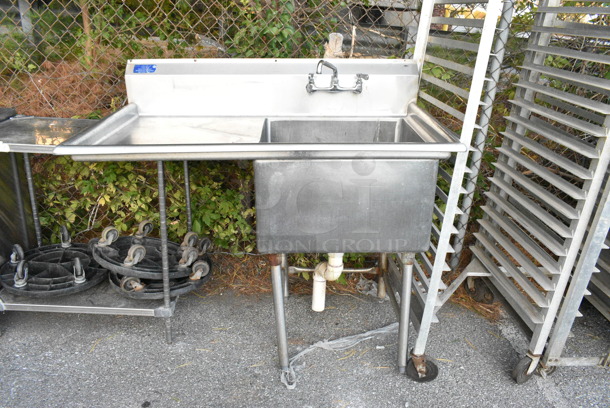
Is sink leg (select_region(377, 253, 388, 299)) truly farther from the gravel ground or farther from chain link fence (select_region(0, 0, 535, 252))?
chain link fence (select_region(0, 0, 535, 252))

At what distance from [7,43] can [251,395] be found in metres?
2.91

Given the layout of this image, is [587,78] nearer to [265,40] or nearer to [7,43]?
[265,40]

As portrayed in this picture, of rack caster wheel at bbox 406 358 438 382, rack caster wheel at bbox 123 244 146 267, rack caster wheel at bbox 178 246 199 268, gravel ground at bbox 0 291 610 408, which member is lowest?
gravel ground at bbox 0 291 610 408

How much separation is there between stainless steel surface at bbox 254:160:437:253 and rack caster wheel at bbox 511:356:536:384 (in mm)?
839

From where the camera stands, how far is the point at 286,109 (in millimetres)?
2422

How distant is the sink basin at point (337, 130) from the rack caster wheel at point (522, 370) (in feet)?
3.90

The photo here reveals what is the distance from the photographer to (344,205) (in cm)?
183

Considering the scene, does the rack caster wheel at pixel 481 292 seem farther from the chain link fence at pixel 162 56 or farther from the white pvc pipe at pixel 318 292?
the chain link fence at pixel 162 56

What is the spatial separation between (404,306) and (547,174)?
0.88 m

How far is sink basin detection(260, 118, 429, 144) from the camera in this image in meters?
2.42

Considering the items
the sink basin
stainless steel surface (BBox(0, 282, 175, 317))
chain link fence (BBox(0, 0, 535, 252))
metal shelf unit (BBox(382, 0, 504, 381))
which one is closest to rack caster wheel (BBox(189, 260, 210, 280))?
stainless steel surface (BBox(0, 282, 175, 317))

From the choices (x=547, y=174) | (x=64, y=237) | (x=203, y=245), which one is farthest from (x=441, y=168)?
(x=64, y=237)

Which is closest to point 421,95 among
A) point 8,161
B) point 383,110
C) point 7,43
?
point 383,110

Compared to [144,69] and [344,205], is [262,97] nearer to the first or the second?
[144,69]
